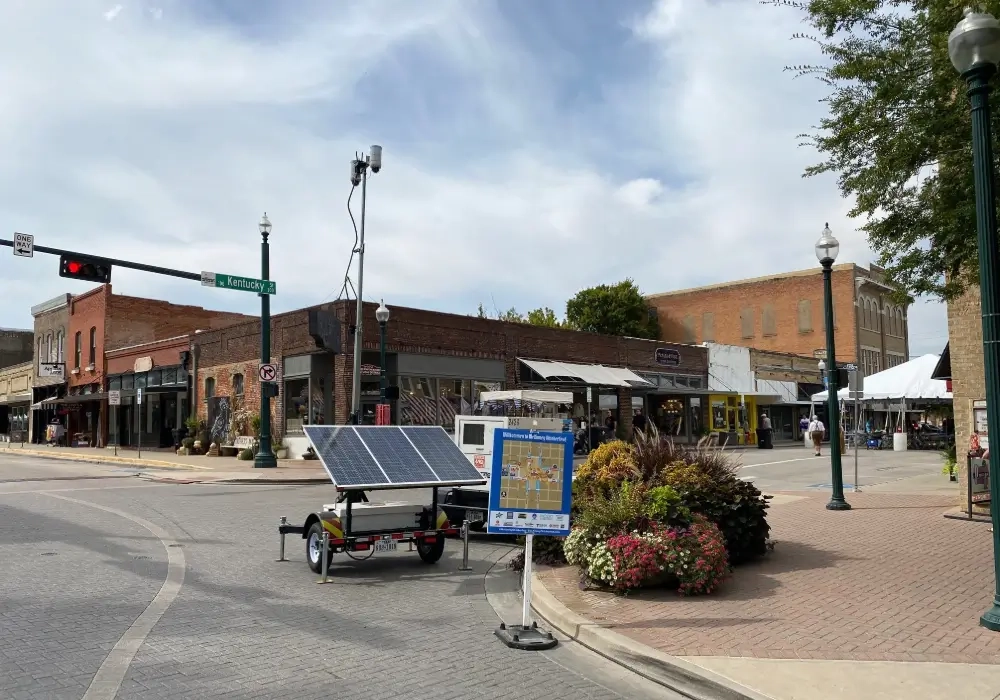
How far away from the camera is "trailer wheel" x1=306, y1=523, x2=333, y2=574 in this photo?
29.3ft

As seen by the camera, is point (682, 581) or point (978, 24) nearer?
point (978, 24)

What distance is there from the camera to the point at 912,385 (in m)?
27.2

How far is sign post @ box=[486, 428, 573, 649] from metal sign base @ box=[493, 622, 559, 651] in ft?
0.36

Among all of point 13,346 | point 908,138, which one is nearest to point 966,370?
point 908,138

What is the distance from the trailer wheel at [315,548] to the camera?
8.94 m

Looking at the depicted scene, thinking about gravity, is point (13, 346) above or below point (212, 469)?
above

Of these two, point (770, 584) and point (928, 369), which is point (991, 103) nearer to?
point (770, 584)

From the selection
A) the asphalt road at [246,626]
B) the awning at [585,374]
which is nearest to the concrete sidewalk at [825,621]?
the asphalt road at [246,626]

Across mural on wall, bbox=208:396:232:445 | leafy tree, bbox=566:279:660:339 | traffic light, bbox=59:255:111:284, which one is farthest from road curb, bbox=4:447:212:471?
leafy tree, bbox=566:279:660:339

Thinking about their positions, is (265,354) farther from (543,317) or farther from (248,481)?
(543,317)

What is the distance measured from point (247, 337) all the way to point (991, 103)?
94.0 feet

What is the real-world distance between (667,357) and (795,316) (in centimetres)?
2117

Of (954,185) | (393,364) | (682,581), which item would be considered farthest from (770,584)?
(393,364)

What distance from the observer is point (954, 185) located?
8602 mm
